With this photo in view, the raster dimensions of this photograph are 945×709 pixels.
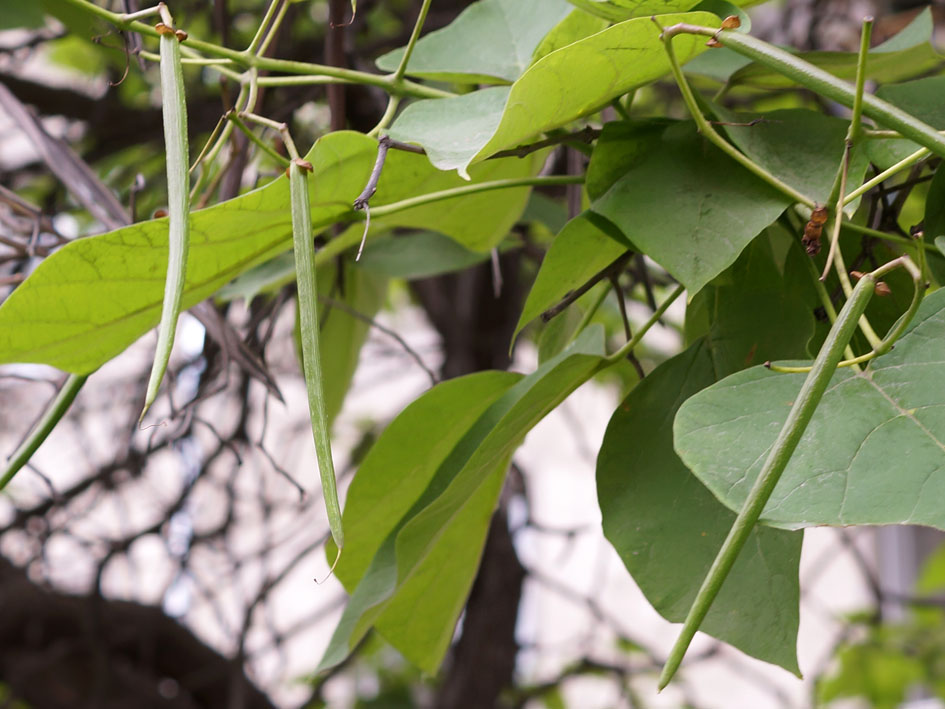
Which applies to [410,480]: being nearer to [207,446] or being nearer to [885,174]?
[885,174]

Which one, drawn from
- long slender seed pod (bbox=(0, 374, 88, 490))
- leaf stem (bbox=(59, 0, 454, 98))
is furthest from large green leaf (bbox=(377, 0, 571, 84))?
long slender seed pod (bbox=(0, 374, 88, 490))

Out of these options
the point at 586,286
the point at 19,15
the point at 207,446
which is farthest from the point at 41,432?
the point at 207,446

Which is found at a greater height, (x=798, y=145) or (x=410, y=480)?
(x=798, y=145)

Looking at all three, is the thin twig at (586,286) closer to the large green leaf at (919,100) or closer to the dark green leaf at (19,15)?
the large green leaf at (919,100)

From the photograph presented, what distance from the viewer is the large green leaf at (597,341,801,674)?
0.23 metres


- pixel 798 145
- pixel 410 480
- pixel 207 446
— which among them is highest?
pixel 798 145

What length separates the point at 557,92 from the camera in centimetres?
21

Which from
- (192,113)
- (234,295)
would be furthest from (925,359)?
(192,113)

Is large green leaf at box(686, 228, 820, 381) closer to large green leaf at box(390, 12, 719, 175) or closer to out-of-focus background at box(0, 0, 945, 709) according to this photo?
large green leaf at box(390, 12, 719, 175)

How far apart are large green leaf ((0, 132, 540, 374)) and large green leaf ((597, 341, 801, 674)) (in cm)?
10

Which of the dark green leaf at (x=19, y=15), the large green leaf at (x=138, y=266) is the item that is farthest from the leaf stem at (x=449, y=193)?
the dark green leaf at (x=19, y=15)

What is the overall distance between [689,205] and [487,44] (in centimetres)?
12

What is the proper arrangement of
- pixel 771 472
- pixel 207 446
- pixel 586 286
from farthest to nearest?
pixel 207 446 < pixel 586 286 < pixel 771 472

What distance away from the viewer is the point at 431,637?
31 cm
